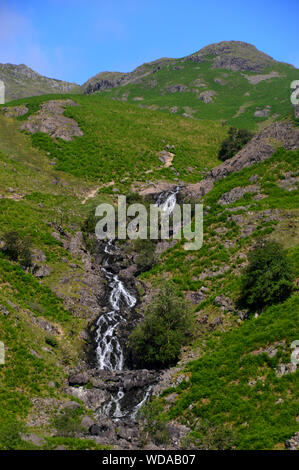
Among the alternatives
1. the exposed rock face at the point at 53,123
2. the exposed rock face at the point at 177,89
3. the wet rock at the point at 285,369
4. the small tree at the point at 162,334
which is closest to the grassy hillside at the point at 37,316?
the small tree at the point at 162,334

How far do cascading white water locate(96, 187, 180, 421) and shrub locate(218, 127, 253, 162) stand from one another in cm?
5305

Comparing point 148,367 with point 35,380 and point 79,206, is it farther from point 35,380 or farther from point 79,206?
point 79,206

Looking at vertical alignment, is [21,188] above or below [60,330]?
above

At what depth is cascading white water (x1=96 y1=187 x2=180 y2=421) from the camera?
30844 mm

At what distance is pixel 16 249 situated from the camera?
1781 inches

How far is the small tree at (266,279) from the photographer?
33.7 metres

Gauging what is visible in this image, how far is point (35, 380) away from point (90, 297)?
1606 cm

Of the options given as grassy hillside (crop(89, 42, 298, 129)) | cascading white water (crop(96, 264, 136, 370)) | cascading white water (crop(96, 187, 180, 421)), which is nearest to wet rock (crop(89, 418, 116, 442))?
cascading white water (crop(96, 187, 180, 421))

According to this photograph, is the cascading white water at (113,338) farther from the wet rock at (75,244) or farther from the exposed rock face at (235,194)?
the exposed rock face at (235,194)

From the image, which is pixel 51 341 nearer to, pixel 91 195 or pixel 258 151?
pixel 91 195

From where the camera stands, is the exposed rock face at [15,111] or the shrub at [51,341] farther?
the exposed rock face at [15,111]

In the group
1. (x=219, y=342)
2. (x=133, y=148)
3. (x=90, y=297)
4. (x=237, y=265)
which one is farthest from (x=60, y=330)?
(x=133, y=148)

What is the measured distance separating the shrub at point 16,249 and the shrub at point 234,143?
2497 inches
